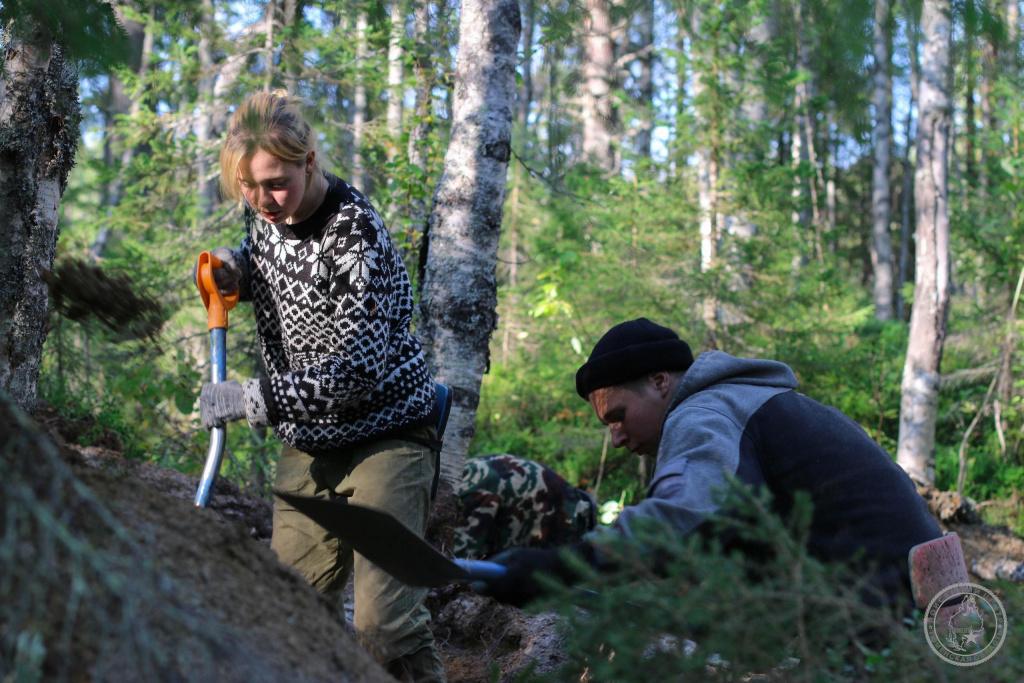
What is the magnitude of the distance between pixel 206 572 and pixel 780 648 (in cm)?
120

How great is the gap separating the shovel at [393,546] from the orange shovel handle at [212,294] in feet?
3.22

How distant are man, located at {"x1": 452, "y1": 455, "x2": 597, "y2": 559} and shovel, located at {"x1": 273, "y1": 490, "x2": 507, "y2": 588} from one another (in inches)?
99.5

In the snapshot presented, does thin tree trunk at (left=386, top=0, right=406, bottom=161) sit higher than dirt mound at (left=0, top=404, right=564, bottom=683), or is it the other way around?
thin tree trunk at (left=386, top=0, right=406, bottom=161)

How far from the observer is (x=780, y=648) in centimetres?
202

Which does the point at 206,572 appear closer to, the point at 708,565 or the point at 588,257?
the point at 708,565

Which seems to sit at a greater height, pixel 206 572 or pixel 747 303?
pixel 747 303

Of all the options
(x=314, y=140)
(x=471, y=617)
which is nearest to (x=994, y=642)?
(x=314, y=140)

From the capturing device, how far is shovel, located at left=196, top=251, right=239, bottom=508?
327 centimetres

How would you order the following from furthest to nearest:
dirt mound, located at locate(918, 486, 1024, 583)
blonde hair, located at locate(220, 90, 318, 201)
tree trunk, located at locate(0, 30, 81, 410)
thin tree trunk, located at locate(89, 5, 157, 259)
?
thin tree trunk, located at locate(89, 5, 157, 259)
dirt mound, located at locate(918, 486, 1024, 583)
tree trunk, located at locate(0, 30, 81, 410)
blonde hair, located at locate(220, 90, 318, 201)

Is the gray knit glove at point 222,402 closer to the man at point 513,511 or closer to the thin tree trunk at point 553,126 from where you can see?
the man at point 513,511

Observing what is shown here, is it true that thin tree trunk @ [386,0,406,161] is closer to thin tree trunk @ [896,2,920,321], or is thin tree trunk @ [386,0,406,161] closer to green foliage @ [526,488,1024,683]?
green foliage @ [526,488,1024,683]

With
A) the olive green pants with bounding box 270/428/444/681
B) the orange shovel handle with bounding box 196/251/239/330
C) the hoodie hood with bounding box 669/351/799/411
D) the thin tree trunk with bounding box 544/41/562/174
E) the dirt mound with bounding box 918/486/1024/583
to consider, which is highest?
the thin tree trunk with bounding box 544/41/562/174

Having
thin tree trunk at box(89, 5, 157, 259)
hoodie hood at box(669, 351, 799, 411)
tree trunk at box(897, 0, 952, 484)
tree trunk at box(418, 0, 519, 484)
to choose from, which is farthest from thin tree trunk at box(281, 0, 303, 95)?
hoodie hood at box(669, 351, 799, 411)

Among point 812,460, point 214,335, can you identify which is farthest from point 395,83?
point 812,460
